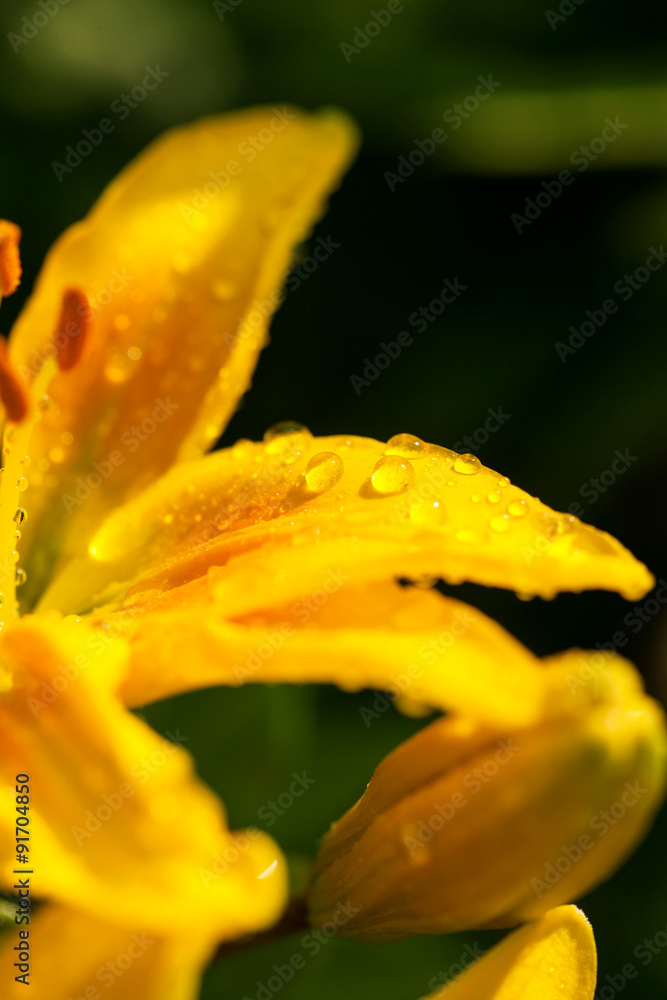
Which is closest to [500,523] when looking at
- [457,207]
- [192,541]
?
[192,541]

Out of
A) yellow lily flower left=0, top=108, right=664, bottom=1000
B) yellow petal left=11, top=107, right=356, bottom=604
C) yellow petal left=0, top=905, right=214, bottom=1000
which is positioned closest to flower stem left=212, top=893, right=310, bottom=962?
yellow lily flower left=0, top=108, right=664, bottom=1000

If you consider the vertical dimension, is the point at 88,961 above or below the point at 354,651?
below

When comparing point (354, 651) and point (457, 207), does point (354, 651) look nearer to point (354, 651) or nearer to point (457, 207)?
point (354, 651)

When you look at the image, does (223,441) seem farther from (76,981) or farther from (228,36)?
(76,981)

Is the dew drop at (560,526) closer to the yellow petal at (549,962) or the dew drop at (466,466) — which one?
the dew drop at (466,466)

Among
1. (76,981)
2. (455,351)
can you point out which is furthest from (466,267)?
(76,981)

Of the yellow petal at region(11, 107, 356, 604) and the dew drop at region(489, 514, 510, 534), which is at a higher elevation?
the dew drop at region(489, 514, 510, 534)

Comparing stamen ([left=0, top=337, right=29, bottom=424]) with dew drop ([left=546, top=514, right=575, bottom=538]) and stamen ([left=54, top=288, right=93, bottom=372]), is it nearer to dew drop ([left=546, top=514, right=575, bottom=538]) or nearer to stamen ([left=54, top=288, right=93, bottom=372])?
stamen ([left=54, top=288, right=93, bottom=372])
